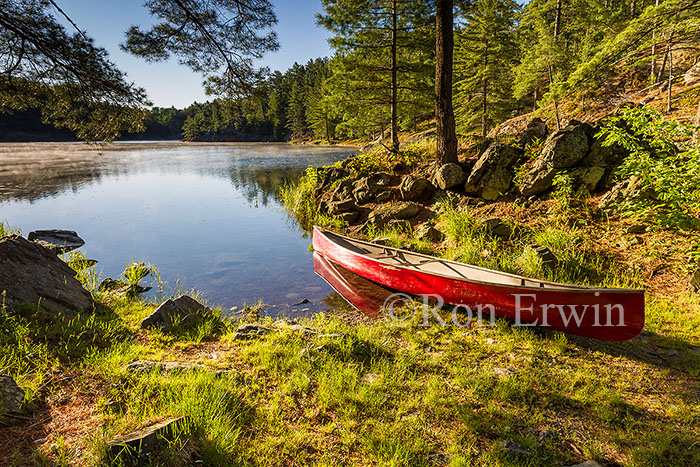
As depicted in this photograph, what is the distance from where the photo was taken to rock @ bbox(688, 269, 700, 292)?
492cm

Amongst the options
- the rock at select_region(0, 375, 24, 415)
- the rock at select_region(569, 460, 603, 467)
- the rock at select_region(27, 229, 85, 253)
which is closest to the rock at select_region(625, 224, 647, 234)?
the rock at select_region(569, 460, 603, 467)

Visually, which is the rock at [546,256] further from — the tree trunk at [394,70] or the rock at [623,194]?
the tree trunk at [394,70]

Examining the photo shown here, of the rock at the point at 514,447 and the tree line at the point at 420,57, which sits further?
the tree line at the point at 420,57

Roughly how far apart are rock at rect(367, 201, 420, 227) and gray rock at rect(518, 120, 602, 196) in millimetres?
3286

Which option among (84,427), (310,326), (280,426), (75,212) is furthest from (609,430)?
(75,212)

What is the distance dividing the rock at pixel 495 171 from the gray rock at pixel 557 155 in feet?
2.26

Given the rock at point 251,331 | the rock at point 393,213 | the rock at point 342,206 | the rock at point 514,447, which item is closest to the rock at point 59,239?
the rock at point 251,331

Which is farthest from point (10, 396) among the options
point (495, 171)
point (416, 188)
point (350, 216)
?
point (495, 171)

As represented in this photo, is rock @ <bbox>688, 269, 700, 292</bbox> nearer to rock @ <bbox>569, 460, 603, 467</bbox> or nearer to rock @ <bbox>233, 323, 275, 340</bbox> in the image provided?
rock @ <bbox>569, 460, 603, 467</bbox>

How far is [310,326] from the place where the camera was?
5.49 meters

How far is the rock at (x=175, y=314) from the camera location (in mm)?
4961

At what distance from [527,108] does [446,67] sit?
83.0 ft

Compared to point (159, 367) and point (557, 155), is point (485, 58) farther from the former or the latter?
point (159, 367)

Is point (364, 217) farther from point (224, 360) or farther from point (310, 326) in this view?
point (224, 360)
